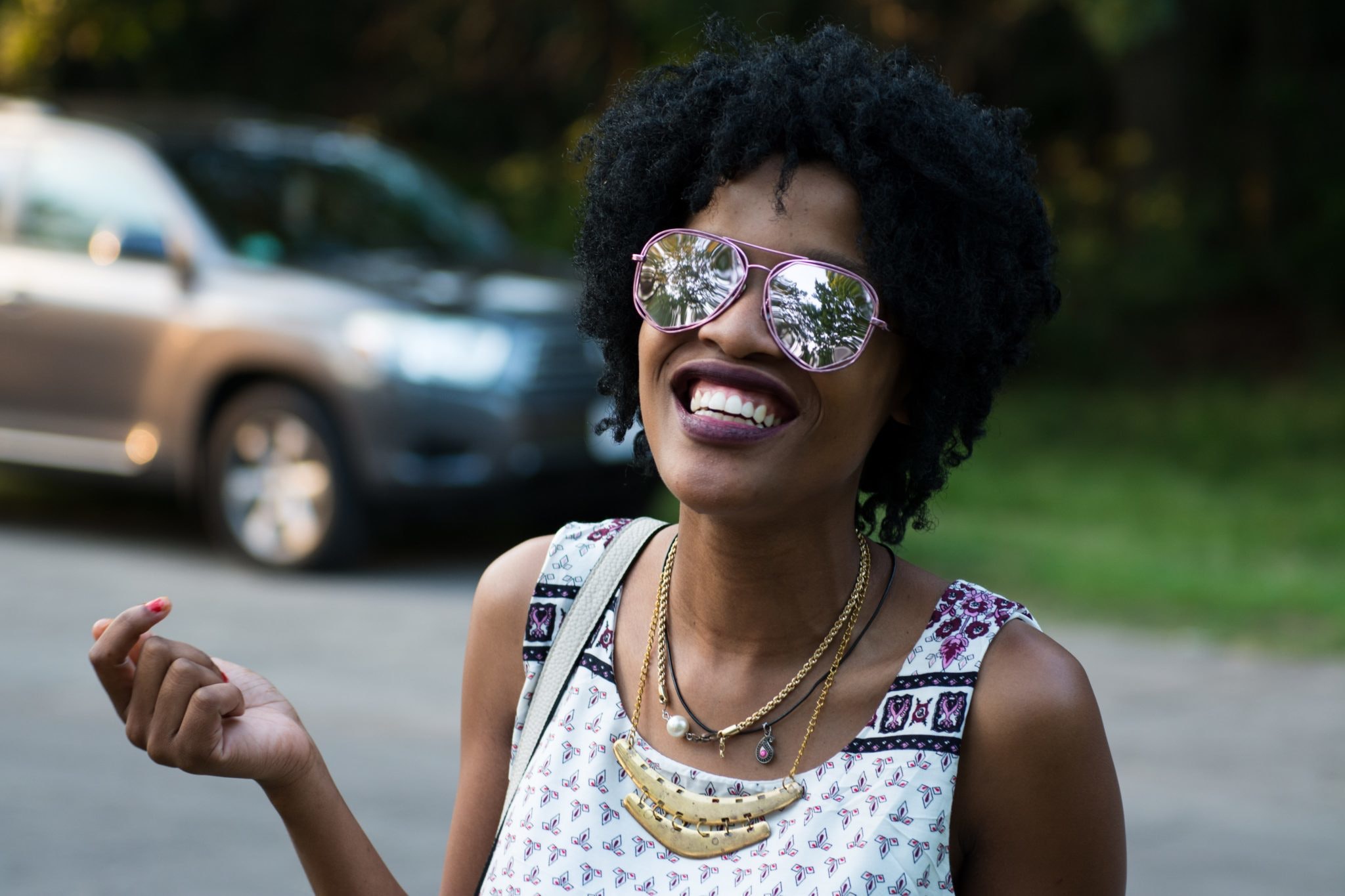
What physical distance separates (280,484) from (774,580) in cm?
640

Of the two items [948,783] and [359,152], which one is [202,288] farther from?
[948,783]

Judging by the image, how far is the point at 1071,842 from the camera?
2059 millimetres

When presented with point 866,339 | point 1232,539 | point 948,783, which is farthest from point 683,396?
point 1232,539

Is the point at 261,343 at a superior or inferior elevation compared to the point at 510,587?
superior

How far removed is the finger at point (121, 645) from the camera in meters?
2.02

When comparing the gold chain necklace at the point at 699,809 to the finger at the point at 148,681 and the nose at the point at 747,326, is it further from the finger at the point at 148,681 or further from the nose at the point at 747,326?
the finger at the point at 148,681

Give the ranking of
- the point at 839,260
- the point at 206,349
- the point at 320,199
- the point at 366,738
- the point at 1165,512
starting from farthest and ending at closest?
the point at 1165,512, the point at 320,199, the point at 206,349, the point at 366,738, the point at 839,260

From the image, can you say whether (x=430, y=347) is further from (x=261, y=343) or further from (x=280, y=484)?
(x=280, y=484)

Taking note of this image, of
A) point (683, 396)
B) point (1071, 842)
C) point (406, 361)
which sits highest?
point (406, 361)

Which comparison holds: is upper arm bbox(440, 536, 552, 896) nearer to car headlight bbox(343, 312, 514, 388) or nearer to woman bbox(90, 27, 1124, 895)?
woman bbox(90, 27, 1124, 895)

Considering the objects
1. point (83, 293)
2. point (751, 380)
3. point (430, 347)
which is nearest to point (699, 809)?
point (751, 380)

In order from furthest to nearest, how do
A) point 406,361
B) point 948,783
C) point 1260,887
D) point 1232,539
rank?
1. point 1232,539
2. point 406,361
3. point 1260,887
4. point 948,783

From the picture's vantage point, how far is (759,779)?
2137 mm

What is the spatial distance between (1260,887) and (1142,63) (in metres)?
13.1
